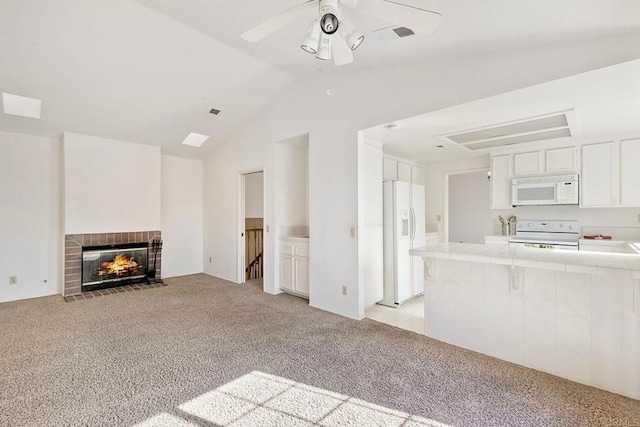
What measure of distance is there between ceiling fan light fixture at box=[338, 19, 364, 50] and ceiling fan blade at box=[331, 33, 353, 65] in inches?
4.7

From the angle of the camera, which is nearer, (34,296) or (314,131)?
(314,131)

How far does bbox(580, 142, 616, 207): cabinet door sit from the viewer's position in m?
3.92

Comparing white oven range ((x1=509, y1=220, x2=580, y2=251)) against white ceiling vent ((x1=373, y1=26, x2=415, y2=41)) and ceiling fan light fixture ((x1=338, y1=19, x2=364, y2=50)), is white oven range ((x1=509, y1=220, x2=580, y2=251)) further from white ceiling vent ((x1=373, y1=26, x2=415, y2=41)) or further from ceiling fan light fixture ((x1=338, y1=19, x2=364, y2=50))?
ceiling fan light fixture ((x1=338, y1=19, x2=364, y2=50))

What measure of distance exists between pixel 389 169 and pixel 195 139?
3578 millimetres

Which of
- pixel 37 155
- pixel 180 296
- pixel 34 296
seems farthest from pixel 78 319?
pixel 37 155

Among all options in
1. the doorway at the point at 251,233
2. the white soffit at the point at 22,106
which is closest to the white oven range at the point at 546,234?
the doorway at the point at 251,233

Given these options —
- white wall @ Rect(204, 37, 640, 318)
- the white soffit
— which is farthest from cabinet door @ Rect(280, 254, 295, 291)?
the white soffit

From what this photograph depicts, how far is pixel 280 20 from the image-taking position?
73.2 inches

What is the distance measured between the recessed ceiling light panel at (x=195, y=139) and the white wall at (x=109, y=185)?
0.53m

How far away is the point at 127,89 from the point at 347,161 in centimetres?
298

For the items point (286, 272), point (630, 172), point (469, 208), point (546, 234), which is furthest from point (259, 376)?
point (469, 208)

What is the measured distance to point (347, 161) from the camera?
12.3 ft

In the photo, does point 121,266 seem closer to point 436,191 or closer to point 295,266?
point 295,266

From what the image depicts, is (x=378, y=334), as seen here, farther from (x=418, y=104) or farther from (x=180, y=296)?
(x=180, y=296)
